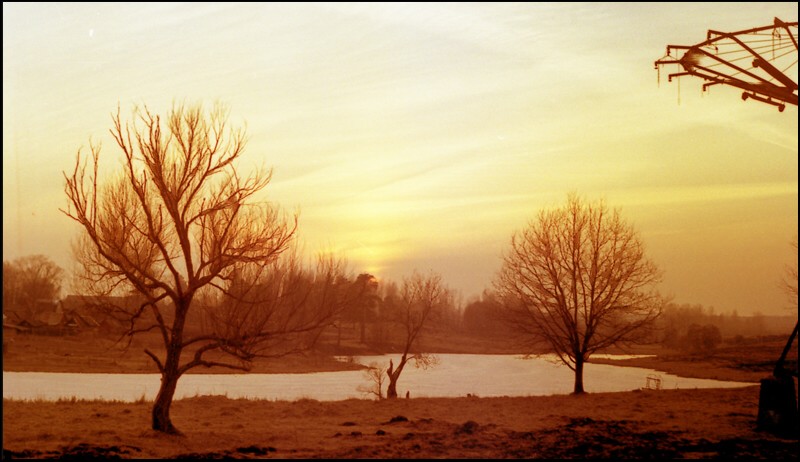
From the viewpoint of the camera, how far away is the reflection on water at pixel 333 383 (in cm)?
3669

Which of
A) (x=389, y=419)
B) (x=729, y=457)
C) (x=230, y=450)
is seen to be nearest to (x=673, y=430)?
(x=729, y=457)

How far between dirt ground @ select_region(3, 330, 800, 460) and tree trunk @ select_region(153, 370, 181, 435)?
29 centimetres

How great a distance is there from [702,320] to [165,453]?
10906 cm

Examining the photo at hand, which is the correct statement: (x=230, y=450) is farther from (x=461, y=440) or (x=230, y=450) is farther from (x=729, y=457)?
(x=729, y=457)

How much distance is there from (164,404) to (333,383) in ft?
101

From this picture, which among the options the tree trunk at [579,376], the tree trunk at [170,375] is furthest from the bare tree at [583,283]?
the tree trunk at [170,375]

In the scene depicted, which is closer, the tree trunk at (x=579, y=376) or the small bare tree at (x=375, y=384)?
the tree trunk at (x=579, y=376)

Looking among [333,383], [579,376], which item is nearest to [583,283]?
[579,376]

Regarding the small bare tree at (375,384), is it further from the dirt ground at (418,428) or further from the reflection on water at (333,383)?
the dirt ground at (418,428)

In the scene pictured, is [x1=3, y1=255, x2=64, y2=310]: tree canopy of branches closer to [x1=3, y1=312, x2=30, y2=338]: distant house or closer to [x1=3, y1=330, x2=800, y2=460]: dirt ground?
[x1=3, y1=312, x2=30, y2=338]: distant house

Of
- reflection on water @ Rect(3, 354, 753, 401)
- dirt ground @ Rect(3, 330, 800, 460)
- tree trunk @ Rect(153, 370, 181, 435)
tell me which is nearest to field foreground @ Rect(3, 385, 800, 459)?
dirt ground @ Rect(3, 330, 800, 460)

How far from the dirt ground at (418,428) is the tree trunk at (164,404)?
29 centimetres

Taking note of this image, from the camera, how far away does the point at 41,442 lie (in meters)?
14.4

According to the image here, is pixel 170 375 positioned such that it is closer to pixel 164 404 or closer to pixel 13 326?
pixel 164 404
